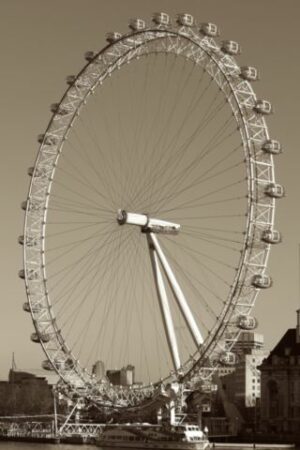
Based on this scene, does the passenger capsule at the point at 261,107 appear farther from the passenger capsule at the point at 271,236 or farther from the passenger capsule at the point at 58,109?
the passenger capsule at the point at 58,109

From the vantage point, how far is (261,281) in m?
58.2

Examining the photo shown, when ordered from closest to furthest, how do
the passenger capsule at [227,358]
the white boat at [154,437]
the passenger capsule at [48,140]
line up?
the passenger capsule at [227,358]
the white boat at [154,437]
the passenger capsule at [48,140]

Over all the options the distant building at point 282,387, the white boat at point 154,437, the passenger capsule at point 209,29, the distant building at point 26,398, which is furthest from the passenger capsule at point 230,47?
the distant building at point 26,398

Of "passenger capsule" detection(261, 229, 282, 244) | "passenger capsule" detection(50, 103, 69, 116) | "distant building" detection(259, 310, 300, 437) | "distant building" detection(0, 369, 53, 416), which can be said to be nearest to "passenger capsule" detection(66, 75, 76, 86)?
"passenger capsule" detection(50, 103, 69, 116)

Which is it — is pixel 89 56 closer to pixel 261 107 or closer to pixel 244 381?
pixel 261 107

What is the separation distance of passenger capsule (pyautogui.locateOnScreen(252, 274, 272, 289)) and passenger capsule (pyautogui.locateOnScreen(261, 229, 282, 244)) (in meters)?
1.78

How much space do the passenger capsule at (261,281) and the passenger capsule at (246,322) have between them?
66.4 inches

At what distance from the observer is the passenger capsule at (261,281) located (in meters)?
58.2

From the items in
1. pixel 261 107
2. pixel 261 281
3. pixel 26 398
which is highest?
pixel 261 107

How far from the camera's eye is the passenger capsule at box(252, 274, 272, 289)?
5825 centimetres

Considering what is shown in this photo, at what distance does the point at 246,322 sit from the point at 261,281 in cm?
224

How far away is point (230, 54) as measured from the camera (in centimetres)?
6125

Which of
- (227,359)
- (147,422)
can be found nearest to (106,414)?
(147,422)

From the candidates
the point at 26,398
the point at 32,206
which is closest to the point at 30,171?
the point at 32,206
